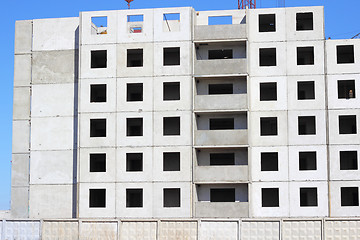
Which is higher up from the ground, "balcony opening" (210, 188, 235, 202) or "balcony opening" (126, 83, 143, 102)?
"balcony opening" (126, 83, 143, 102)

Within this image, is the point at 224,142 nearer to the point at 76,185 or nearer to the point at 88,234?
the point at 76,185

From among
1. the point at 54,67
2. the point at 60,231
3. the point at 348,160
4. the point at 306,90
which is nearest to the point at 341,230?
the point at 60,231

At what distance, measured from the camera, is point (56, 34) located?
63656 mm

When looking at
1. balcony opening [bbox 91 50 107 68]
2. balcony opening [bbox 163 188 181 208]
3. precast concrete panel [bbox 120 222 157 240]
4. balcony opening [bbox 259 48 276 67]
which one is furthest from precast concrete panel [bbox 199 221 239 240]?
balcony opening [bbox 91 50 107 68]

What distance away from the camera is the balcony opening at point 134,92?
6178cm

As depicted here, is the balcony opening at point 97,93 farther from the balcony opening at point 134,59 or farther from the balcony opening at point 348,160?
the balcony opening at point 348,160

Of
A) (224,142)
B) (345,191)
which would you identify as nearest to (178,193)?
(224,142)

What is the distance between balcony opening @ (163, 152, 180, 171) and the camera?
200ft

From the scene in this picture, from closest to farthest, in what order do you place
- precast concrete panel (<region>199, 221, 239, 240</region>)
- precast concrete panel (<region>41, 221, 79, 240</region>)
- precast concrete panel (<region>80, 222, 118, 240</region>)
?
precast concrete panel (<region>199, 221, 239, 240</region>)
precast concrete panel (<region>80, 222, 118, 240</region>)
precast concrete panel (<region>41, 221, 79, 240</region>)

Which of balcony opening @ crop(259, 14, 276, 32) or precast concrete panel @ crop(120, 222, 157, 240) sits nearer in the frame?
precast concrete panel @ crop(120, 222, 157, 240)

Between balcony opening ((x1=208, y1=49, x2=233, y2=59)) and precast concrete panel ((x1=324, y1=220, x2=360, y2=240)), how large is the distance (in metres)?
25.7

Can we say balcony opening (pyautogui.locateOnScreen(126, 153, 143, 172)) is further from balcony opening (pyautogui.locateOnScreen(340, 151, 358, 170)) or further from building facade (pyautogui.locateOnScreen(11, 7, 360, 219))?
balcony opening (pyautogui.locateOnScreen(340, 151, 358, 170))

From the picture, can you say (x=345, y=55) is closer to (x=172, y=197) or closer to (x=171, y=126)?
(x=171, y=126)

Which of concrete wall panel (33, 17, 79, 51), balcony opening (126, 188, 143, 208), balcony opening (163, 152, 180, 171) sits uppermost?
concrete wall panel (33, 17, 79, 51)
